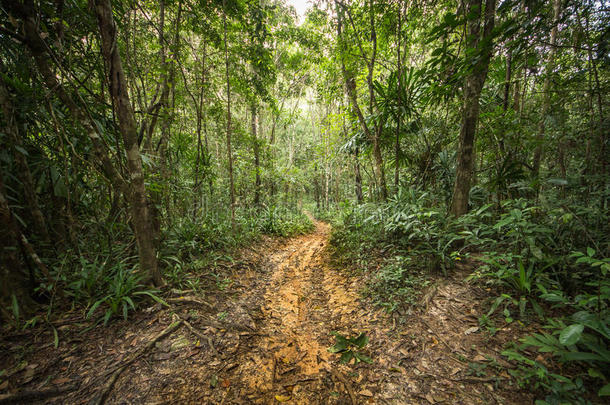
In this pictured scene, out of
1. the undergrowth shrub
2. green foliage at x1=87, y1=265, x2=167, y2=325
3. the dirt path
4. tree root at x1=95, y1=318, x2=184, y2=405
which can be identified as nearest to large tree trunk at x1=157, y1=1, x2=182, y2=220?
green foliage at x1=87, y1=265, x2=167, y2=325

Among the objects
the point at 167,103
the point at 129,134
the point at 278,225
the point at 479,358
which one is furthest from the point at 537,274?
the point at 278,225

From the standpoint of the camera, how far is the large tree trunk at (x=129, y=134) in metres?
2.45

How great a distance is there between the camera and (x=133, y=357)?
2105 millimetres

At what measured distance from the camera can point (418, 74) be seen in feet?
11.9

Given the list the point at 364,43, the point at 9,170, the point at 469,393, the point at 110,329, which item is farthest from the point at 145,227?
the point at 364,43

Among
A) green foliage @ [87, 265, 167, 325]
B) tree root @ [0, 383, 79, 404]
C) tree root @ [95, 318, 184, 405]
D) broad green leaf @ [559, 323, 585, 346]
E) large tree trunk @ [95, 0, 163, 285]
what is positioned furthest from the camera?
green foliage @ [87, 265, 167, 325]

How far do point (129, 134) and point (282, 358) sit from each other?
10.8 ft

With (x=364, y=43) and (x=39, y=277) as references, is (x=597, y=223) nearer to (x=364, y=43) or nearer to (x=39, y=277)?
(x=364, y=43)

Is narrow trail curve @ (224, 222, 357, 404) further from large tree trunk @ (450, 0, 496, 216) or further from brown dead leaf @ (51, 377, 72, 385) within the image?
large tree trunk @ (450, 0, 496, 216)

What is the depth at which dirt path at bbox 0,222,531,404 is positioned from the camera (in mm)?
1832

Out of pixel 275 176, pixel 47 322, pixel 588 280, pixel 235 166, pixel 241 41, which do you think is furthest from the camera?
pixel 275 176

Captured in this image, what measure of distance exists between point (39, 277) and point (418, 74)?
6.19 metres

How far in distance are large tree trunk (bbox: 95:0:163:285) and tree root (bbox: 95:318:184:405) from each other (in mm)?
824

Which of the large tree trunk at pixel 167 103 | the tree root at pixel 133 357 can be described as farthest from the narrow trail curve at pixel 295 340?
the large tree trunk at pixel 167 103
